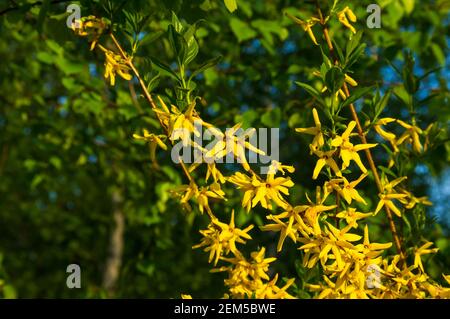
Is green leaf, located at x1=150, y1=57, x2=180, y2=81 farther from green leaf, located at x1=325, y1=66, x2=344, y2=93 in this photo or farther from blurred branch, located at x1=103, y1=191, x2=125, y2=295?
blurred branch, located at x1=103, y1=191, x2=125, y2=295

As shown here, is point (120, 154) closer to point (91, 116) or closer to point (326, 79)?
point (91, 116)

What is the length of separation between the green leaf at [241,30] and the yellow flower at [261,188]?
182 cm

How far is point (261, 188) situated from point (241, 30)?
76.8 inches

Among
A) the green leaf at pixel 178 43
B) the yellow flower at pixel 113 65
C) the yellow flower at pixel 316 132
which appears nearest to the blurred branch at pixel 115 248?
the yellow flower at pixel 113 65

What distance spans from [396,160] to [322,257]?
0.73m

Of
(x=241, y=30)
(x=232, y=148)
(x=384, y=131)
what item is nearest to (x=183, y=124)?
(x=232, y=148)

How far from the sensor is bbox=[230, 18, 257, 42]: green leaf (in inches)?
137

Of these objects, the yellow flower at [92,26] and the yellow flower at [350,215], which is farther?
the yellow flower at [92,26]

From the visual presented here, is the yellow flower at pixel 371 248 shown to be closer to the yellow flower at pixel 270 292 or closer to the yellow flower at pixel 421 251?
the yellow flower at pixel 421 251

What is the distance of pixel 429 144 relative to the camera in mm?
2588

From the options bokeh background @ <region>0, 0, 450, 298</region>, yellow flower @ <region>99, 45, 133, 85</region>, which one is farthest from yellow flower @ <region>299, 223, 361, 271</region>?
yellow flower @ <region>99, 45, 133, 85</region>

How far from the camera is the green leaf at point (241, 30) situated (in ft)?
11.5
